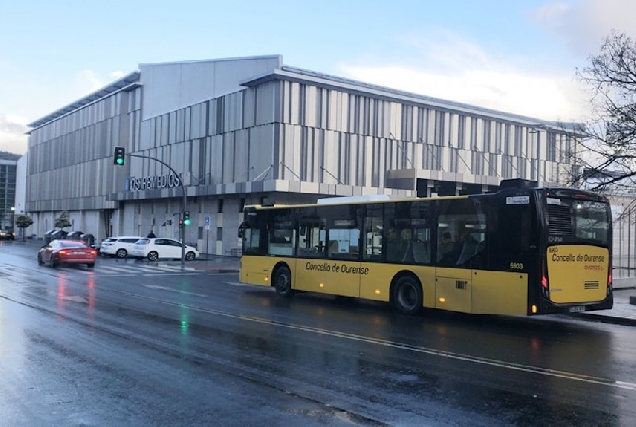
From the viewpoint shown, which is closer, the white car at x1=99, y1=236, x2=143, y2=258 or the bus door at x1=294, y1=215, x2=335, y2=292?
the bus door at x1=294, y1=215, x2=335, y2=292

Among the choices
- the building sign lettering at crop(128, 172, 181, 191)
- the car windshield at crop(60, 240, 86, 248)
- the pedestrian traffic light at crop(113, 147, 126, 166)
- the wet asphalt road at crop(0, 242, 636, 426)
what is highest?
the building sign lettering at crop(128, 172, 181, 191)

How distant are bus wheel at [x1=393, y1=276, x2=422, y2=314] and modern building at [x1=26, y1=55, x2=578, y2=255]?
22.7 metres

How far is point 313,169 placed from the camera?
46.0m

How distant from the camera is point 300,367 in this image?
8.48 metres

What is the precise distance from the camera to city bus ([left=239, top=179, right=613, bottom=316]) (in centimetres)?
1302

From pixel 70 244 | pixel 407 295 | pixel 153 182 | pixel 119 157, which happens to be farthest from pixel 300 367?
pixel 153 182

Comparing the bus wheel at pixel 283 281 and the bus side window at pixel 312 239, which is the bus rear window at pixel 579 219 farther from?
the bus wheel at pixel 283 281

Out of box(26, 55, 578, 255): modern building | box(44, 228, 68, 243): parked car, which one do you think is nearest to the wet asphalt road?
box(26, 55, 578, 255): modern building

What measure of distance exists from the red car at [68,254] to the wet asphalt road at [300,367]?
15640mm

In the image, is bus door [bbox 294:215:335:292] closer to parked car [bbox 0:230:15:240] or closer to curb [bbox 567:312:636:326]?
curb [bbox 567:312:636:326]

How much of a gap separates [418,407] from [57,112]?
94200 mm

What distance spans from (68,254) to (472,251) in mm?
23300

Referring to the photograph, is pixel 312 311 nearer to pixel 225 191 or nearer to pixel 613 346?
pixel 613 346

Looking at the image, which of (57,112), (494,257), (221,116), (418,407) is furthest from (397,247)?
(57,112)
